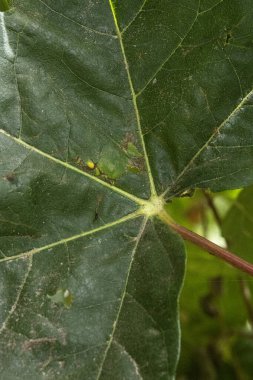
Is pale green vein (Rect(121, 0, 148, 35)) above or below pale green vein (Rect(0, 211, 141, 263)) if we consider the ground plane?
above

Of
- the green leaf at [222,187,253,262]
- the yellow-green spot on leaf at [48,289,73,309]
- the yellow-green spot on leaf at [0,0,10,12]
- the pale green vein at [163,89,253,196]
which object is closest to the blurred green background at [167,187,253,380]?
the green leaf at [222,187,253,262]

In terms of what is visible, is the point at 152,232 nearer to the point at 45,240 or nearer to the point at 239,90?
the point at 45,240

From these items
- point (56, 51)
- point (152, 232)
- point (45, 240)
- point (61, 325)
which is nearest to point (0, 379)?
point (61, 325)

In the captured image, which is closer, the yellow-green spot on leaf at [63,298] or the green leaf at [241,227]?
the yellow-green spot on leaf at [63,298]

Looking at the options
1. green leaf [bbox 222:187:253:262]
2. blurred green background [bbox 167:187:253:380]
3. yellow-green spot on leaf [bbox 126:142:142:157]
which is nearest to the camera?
yellow-green spot on leaf [bbox 126:142:142:157]

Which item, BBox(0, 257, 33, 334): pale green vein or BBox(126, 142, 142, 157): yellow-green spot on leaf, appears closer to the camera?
BBox(0, 257, 33, 334): pale green vein

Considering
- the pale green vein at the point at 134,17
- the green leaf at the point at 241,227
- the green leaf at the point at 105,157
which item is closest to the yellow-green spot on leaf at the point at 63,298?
the green leaf at the point at 105,157

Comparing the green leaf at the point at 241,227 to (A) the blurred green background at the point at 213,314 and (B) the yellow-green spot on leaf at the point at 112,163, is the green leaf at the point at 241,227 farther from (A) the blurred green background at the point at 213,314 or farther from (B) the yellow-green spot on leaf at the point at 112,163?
(B) the yellow-green spot on leaf at the point at 112,163

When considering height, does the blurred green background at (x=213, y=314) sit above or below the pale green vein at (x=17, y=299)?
below

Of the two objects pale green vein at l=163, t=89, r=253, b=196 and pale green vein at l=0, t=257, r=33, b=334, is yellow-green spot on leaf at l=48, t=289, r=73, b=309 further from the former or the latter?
pale green vein at l=163, t=89, r=253, b=196
